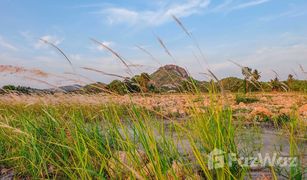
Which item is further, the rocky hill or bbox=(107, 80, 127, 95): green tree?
bbox=(107, 80, 127, 95): green tree

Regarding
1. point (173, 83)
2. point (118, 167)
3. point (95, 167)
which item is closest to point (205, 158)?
point (118, 167)

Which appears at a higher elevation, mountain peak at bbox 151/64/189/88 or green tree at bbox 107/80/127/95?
mountain peak at bbox 151/64/189/88

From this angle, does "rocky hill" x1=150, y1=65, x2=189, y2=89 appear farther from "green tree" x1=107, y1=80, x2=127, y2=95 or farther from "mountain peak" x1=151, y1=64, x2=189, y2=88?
"green tree" x1=107, y1=80, x2=127, y2=95

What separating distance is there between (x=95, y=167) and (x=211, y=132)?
0.96 metres

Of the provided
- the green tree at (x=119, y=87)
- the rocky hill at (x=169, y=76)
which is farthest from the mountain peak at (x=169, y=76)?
the green tree at (x=119, y=87)

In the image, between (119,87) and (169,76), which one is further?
(119,87)

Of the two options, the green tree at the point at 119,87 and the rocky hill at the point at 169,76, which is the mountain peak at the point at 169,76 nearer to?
the rocky hill at the point at 169,76

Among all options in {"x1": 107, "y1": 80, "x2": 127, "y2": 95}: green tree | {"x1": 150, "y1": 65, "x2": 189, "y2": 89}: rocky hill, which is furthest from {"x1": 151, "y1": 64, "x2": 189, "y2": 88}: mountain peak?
{"x1": 107, "y1": 80, "x2": 127, "y2": 95}: green tree

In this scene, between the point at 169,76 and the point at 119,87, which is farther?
the point at 119,87

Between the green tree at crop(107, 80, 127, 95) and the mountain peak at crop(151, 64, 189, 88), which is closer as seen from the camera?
the mountain peak at crop(151, 64, 189, 88)

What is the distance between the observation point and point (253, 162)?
2.57m

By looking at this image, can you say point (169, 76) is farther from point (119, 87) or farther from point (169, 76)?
point (119, 87)

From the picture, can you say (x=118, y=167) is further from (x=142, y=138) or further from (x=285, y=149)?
(x=285, y=149)

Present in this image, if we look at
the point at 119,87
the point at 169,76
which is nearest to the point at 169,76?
the point at 169,76
